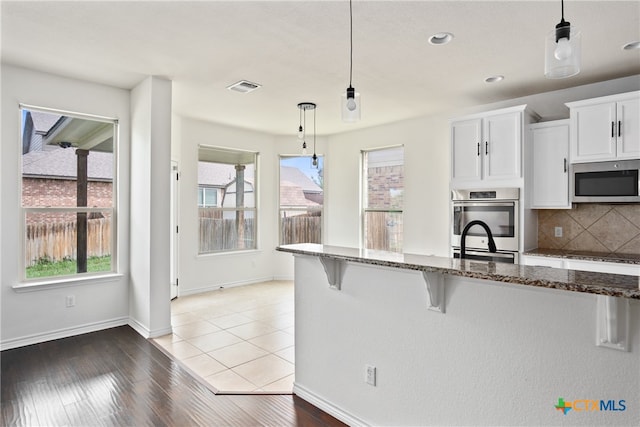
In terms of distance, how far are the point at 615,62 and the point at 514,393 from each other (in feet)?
10.7

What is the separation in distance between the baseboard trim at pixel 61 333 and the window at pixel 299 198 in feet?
10.5

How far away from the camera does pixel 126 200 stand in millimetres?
4141

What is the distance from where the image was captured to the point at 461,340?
1747mm

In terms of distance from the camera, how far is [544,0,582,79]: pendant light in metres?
1.38

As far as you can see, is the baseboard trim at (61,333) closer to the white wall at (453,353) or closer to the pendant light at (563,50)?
the white wall at (453,353)

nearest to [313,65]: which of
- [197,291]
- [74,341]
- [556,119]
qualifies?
[556,119]

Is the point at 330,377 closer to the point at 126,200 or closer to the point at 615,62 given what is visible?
the point at 126,200

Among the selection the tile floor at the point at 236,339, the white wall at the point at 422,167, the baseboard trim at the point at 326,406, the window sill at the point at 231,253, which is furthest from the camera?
the window sill at the point at 231,253

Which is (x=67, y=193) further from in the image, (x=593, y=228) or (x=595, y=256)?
(x=593, y=228)

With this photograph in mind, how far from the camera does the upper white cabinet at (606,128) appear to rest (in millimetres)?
3258

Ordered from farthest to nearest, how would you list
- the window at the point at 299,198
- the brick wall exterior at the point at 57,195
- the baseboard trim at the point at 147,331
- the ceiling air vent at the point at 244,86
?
the window at the point at 299,198, the ceiling air vent at the point at 244,86, the baseboard trim at the point at 147,331, the brick wall exterior at the point at 57,195

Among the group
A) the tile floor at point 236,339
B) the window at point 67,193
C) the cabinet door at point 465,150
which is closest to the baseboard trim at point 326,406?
the tile floor at point 236,339

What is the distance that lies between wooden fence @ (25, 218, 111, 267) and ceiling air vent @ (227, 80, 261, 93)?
205 centimetres

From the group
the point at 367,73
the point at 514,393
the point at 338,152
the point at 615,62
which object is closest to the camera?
the point at 514,393
